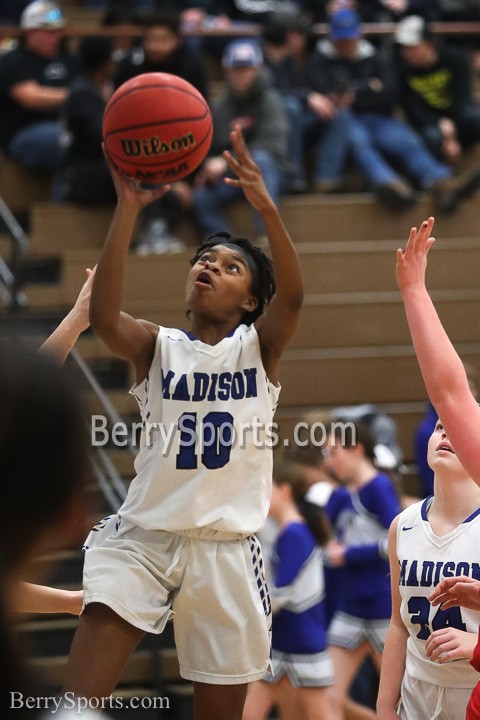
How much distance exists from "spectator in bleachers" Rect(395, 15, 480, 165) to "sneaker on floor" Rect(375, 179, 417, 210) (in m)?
0.79

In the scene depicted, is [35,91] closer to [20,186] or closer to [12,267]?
[20,186]

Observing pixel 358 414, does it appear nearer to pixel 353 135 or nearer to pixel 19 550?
pixel 353 135

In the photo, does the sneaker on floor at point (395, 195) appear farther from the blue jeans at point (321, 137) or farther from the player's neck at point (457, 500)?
the player's neck at point (457, 500)

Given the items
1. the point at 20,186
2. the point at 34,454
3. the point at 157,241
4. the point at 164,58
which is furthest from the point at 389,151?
the point at 34,454

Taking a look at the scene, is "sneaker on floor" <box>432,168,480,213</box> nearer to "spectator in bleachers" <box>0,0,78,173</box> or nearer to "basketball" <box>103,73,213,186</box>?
"spectator in bleachers" <box>0,0,78,173</box>

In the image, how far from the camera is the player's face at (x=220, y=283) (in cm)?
417

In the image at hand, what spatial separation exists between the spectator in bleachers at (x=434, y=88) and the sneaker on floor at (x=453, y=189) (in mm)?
546

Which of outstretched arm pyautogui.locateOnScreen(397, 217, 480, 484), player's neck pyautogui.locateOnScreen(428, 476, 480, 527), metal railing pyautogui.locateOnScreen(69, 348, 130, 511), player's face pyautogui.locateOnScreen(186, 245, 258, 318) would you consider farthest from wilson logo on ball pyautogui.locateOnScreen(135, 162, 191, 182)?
→ metal railing pyautogui.locateOnScreen(69, 348, 130, 511)

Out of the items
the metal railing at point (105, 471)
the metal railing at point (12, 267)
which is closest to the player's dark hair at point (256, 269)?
the metal railing at point (105, 471)

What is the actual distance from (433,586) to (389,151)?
6248mm

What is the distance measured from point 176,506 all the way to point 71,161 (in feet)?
16.6

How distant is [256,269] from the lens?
4.32m

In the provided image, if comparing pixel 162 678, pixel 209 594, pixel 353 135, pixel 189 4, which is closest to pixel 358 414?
pixel 162 678

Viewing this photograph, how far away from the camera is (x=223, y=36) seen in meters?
9.99
